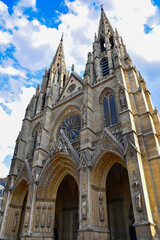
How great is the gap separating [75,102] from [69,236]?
1124 cm

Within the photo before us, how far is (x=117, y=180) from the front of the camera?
13.8 metres

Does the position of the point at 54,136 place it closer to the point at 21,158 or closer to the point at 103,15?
the point at 21,158

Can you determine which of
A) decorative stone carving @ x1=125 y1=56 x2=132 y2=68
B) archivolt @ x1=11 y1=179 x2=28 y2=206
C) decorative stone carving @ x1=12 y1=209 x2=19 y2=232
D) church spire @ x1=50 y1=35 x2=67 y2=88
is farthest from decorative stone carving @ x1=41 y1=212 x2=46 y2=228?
church spire @ x1=50 y1=35 x2=67 y2=88

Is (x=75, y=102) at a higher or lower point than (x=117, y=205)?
higher

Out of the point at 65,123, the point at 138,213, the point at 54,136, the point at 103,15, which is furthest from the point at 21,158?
the point at 103,15

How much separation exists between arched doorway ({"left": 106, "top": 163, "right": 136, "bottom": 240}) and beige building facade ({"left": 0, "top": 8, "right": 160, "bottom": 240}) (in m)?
0.06

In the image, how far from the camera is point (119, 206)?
1289cm

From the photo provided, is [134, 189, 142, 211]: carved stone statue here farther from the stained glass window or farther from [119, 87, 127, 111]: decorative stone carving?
the stained glass window

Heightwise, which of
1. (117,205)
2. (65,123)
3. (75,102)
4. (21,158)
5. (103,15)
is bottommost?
(117,205)

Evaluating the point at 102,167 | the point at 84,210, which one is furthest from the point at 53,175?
the point at 84,210

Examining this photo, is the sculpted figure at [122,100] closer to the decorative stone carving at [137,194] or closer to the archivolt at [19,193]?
the decorative stone carving at [137,194]

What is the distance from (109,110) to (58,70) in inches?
555

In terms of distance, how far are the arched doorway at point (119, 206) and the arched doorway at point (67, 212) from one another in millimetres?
3241

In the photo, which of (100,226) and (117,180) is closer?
(100,226)
